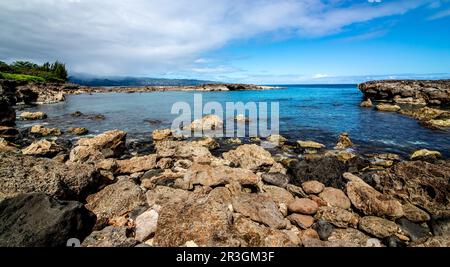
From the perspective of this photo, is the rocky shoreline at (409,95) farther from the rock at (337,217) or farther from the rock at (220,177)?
the rock at (337,217)

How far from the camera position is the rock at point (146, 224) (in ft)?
21.8

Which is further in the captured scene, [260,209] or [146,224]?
[260,209]

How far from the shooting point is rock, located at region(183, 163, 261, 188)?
9938 millimetres

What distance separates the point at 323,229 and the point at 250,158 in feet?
21.5

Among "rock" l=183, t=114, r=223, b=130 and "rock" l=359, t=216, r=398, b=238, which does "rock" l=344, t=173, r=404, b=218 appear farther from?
"rock" l=183, t=114, r=223, b=130

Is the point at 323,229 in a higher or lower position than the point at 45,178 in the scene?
lower

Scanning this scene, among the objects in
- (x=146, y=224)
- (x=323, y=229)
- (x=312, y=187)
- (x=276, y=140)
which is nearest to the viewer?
(x=146, y=224)

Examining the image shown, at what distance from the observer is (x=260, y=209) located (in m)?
7.68

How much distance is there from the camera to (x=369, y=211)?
8.31 meters

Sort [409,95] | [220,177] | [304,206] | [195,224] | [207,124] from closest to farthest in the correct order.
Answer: [195,224]
[304,206]
[220,177]
[207,124]
[409,95]

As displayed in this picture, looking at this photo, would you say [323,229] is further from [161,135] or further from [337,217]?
[161,135]

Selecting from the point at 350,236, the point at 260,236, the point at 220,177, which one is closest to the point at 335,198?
the point at 350,236

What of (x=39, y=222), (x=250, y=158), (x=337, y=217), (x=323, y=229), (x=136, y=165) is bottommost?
(x=323, y=229)

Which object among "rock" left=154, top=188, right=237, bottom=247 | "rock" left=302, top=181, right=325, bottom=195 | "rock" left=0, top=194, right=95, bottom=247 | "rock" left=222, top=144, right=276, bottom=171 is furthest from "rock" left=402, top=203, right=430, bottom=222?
Answer: "rock" left=0, top=194, right=95, bottom=247
